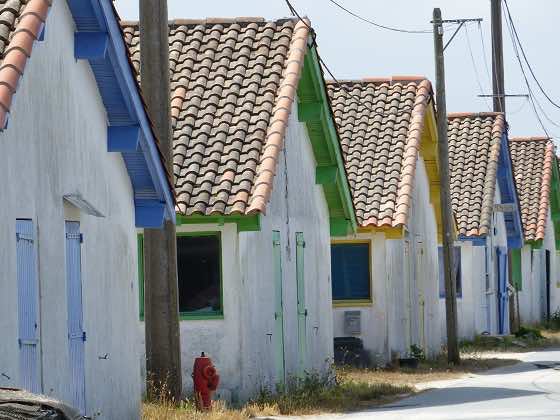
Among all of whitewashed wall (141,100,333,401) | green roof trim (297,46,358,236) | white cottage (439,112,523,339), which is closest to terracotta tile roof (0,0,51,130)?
whitewashed wall (141,100,333,401)

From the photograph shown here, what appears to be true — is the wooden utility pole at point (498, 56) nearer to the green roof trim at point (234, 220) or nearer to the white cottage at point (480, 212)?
the white cottage at point (480, 212)

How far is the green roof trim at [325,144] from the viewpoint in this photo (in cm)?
2517

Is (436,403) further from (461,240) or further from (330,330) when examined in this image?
(461,240)

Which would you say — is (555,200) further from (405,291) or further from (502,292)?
(405,291)

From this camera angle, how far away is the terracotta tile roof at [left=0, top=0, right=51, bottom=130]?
37.9 ft

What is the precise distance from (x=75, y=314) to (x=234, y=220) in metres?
6.45

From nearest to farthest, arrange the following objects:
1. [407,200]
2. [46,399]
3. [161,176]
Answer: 1. [46,399]
2. [161,176]
3. [407,200]

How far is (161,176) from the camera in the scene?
677 inches

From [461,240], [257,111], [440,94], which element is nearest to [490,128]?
[461,240]

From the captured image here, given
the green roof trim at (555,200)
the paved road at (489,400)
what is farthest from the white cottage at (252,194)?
the green roof trim at (555,200)

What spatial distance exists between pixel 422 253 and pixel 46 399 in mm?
25999

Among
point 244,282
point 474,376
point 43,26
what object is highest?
point 43,26

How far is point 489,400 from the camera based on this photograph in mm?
22109

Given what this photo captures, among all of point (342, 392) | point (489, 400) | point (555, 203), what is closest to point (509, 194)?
point (555, 203)
